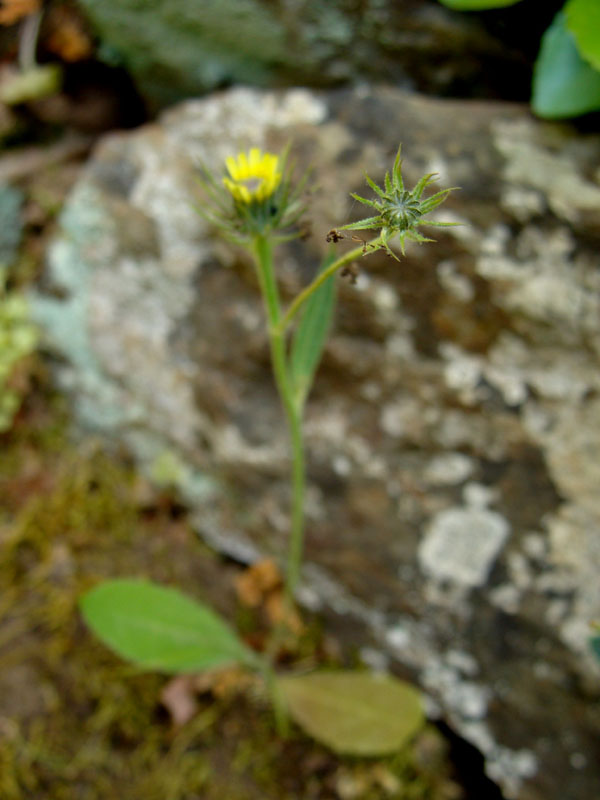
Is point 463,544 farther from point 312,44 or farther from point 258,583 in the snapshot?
point 312,44

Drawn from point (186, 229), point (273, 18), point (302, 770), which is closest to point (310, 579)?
point (302, 770)

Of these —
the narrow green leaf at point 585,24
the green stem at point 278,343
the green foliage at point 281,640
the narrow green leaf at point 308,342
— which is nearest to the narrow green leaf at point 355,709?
the green foliage at point 281,640

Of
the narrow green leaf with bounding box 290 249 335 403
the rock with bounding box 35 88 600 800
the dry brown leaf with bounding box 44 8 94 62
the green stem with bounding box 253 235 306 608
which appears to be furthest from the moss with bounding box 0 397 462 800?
the dry brown leaf with bounding box 44 8 94 62

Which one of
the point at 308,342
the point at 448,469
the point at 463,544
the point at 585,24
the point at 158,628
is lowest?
the point at 158,628

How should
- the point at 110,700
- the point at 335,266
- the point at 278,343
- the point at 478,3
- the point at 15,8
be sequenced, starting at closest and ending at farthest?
1. the point at 335,266
2. the point at 278,343
3. the point at 478,3
4. the point at 110,700
5. the point at 15,8

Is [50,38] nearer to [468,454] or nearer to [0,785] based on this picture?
[468,454]

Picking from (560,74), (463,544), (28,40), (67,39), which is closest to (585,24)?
(560,74)
